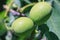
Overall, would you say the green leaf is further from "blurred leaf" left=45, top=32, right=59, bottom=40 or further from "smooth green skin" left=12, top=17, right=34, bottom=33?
"smooth green skin" left=12, top=17, right=34, bottom=33

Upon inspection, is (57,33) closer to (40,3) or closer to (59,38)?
(59,38)

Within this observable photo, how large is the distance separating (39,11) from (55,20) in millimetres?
160

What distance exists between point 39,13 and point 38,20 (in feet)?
0.11

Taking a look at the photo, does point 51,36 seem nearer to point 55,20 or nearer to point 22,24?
point 55,20

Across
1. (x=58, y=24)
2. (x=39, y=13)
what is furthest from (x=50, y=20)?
(x=39, y=13)

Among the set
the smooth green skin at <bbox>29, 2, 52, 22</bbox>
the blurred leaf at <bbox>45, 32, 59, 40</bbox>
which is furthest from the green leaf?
the smooth green skin at <bbox>29, 2, 52, 22</bbox>

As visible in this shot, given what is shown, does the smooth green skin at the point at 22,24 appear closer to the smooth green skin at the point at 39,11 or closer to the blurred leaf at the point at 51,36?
the smooth green skin at the point at 39,11

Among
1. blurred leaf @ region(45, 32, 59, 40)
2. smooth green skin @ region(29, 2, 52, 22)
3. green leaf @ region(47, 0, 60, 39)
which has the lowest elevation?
blurred leaf @ region(45, 32, 59, 40)

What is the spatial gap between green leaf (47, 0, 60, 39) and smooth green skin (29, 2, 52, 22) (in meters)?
0.12

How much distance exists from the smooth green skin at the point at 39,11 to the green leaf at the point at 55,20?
12 centimetres

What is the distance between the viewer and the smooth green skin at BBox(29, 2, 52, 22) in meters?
1.29

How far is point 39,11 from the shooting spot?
1.30m

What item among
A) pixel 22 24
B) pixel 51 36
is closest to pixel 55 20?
pixel 51 36

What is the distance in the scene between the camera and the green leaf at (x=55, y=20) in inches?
55.1
